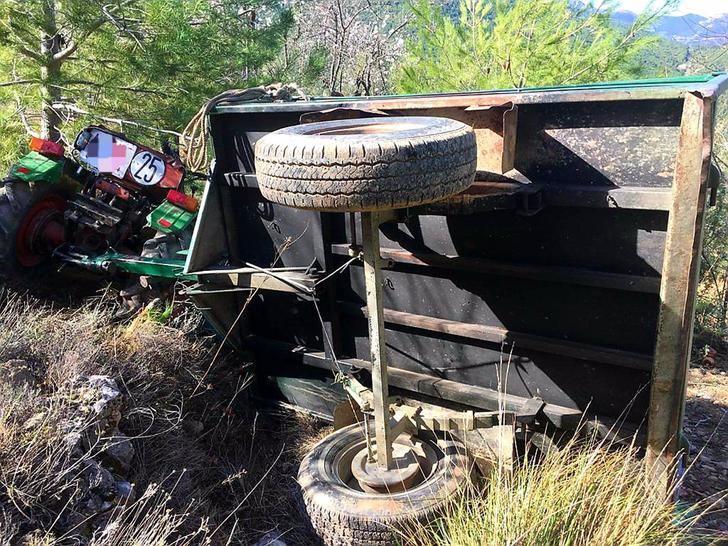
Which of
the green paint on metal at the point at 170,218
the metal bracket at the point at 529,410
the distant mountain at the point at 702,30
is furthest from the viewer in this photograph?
the distant mountain at the point at 702,30

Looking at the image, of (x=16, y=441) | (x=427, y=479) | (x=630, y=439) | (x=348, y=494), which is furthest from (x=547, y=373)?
(x=16, y=441)

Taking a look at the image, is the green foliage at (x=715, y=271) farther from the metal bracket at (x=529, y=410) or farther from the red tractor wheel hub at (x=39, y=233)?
the red tractor wheel hub at (x=39, y=233)

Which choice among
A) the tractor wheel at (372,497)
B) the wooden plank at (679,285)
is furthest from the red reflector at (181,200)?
the wooden plank at (679,285)

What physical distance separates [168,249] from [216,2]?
382 centimetres

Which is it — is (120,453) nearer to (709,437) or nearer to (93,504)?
(93,504)

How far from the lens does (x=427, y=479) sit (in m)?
2.72

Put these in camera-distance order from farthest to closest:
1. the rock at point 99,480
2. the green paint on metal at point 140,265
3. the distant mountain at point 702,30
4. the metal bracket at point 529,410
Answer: the distant mountain at point 702,30 → the green paint on metal at point 140,265 → the metal bracket at point 529,410 → the rock at point 99,480

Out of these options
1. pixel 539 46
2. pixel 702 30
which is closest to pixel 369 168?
pixel 539 46

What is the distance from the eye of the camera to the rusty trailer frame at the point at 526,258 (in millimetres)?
2398

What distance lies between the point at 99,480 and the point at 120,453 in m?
0.27

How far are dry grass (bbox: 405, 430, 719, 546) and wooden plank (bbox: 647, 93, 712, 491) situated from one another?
0.59 ft

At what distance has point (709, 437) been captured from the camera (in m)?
3.92

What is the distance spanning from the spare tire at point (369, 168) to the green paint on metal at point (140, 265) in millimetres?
1756

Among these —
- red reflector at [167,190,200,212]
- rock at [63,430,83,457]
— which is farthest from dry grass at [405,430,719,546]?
red reflector at [167,190,200,212]
